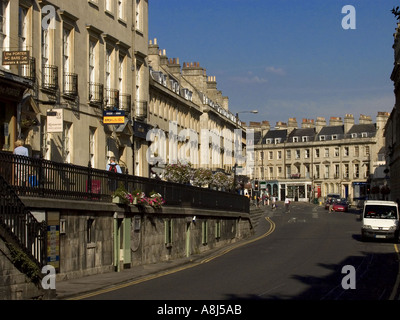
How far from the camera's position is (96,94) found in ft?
111

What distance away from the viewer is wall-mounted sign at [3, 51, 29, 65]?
81.9ft

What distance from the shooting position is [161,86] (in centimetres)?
5538

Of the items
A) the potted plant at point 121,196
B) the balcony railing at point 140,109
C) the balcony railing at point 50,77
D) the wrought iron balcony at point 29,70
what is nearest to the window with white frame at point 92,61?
the balcony railing at point 50,77

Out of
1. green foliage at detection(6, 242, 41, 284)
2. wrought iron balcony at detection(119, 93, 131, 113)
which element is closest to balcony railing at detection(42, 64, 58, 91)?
wrought iron balcony at detection(119, 93, 131, 113)

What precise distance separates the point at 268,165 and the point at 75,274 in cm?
13999

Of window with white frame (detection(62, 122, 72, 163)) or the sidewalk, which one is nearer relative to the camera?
the sidewalk

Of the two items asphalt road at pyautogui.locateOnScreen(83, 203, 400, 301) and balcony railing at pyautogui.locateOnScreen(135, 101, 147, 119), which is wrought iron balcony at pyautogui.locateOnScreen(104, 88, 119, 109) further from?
asphalt road at pyautogui.locateOnScreen(83, 203, 400, 301)

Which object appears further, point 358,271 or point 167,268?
point 167,268

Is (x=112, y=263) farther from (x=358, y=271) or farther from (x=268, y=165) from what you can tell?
(x=268, y=165)

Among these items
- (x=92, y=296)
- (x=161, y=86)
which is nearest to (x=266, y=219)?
(x=161, y=86)

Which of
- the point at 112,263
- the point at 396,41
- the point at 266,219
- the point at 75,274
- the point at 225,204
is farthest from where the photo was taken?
the point at 396,41

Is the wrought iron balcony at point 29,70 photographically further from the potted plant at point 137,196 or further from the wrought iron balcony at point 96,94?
the wrought iron balcony at point 96,94

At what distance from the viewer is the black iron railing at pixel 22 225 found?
57.4ft

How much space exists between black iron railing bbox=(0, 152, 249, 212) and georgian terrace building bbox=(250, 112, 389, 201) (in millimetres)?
108070
